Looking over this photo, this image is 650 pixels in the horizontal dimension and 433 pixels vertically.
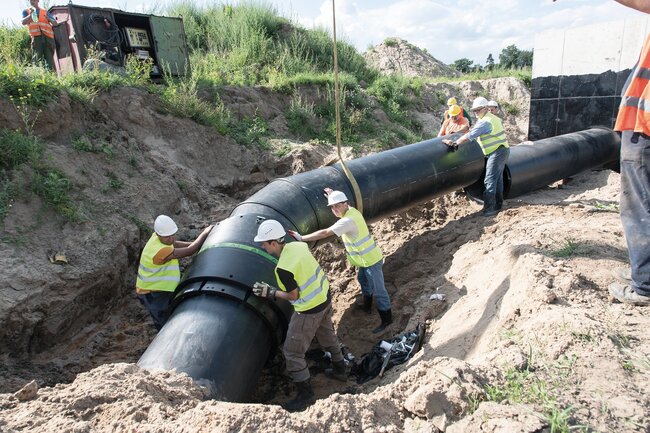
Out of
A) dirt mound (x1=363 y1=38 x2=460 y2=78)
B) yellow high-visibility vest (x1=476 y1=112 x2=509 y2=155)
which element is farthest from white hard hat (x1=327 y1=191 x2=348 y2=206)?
dirt mound (x1=363 y1=38 x2=460 y2=78)

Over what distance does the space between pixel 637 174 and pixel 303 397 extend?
3116 mm

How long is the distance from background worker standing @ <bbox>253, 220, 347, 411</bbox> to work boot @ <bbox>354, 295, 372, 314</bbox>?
1.22 meters

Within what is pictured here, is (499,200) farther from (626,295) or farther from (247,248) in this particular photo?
(247,248)

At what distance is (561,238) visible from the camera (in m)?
4.70

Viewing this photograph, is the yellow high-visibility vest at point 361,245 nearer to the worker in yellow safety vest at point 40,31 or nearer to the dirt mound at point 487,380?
the dirt mound at point 487,380

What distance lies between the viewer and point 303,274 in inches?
146

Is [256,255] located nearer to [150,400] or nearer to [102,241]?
[150,400]

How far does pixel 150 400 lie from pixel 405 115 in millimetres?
10331

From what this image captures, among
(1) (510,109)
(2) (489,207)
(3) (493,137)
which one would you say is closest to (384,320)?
(2) (489,207)

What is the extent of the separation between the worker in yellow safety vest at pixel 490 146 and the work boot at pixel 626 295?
3.10m

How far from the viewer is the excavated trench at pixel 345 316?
4.23 meters

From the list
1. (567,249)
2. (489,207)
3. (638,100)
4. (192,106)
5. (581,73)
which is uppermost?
(638,100)

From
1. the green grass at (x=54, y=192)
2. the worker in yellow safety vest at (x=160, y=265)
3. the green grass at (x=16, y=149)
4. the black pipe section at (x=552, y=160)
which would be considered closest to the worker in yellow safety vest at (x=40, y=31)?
the green grass at (x=16, y=149)

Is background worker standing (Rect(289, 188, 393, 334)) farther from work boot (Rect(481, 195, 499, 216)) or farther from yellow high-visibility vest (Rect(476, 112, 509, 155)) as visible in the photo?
yellow high-visibility vest (Rect(476, 112, 509, 155))
